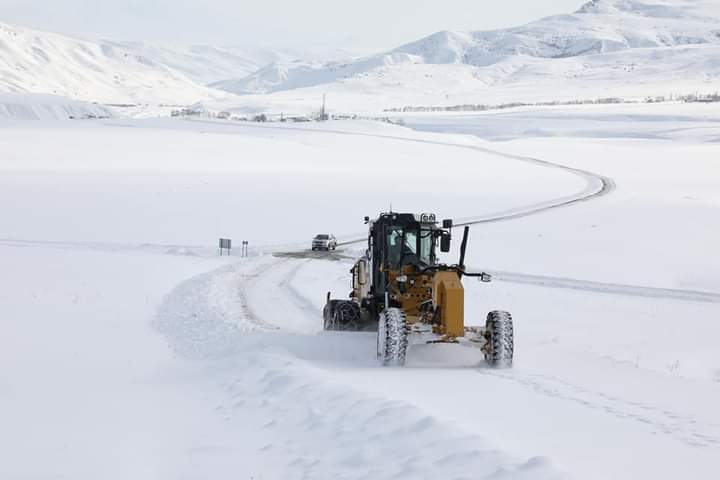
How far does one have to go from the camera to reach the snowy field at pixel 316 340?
1109 centimetres

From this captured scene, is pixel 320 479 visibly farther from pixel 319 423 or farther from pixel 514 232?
pixel 514 232

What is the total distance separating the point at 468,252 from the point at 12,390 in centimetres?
2948

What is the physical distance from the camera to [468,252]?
1667 inches

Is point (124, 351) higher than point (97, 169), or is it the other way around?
point (97, 169)

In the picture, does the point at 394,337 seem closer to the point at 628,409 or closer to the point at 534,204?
the point at 628,409

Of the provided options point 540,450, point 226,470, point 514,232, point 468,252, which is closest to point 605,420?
point 540,450

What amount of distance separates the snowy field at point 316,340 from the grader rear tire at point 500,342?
39 cm

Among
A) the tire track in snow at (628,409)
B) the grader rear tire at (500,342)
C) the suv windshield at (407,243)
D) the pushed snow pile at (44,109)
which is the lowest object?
the tire track in snow at (628,409)

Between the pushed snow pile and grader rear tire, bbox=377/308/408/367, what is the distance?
15011 centimetres

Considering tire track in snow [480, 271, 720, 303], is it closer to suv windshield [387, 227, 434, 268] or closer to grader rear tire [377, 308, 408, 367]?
suv windshield [387, 227, 434, 268]

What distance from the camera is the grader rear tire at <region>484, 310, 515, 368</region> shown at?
53.1 feet

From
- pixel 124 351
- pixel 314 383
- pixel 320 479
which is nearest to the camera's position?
pixel 320 479

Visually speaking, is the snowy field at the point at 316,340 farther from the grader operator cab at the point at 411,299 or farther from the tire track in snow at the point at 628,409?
the grader operator cab at the point at 411,299

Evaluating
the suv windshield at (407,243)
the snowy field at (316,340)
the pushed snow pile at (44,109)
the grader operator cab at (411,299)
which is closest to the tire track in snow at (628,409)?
the snowy field at (316,340)
